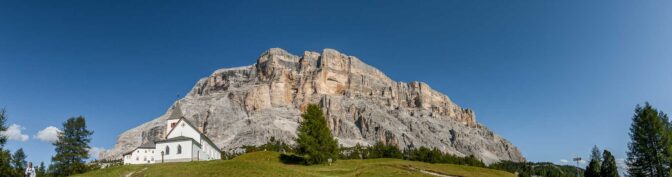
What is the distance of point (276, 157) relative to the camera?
69375mm

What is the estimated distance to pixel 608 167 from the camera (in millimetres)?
92000

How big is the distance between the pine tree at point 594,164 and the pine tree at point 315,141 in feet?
203

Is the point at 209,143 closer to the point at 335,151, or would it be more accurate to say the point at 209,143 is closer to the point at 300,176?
the point at 335,151

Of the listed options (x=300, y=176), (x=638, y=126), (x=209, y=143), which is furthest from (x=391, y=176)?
(x=209, y=143)

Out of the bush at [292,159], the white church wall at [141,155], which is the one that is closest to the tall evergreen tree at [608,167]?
the bush at [292,159]

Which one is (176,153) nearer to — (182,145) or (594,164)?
(182,145)

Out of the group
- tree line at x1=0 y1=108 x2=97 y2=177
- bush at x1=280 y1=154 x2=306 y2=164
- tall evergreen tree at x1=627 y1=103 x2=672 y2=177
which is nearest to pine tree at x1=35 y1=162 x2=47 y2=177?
tree line at x1=0 y1=108 x2=97 y2=177

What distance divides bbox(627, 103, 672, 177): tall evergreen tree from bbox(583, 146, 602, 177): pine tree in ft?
122

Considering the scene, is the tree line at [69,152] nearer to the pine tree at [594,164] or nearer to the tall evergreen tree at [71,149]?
the tall evergreen tree at [71,149]

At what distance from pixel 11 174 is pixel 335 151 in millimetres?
36961

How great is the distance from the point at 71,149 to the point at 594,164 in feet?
314

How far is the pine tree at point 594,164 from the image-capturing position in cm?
9925

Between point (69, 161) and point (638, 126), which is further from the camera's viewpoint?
point (69, 161)

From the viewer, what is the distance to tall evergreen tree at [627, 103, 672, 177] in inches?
2338
